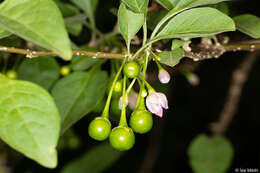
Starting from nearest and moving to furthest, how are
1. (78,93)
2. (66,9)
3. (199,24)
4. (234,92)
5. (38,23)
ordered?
1. (38,23)
2. (199,24)
3. (78,93)
4. (66,9)
5. (234,92)

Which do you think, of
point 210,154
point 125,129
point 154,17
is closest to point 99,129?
point 125,129

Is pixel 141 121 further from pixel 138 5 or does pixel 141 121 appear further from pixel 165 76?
A: pixel 138 5

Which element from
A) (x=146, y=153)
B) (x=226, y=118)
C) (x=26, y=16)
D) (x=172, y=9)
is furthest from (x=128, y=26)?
(x=146, y=153)

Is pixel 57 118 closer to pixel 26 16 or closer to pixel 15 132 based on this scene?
pixel 15 132

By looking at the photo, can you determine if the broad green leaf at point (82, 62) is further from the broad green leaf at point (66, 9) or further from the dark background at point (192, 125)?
the dark background at point (192, 125)

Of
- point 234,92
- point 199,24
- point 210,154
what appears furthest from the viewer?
point 210,154
